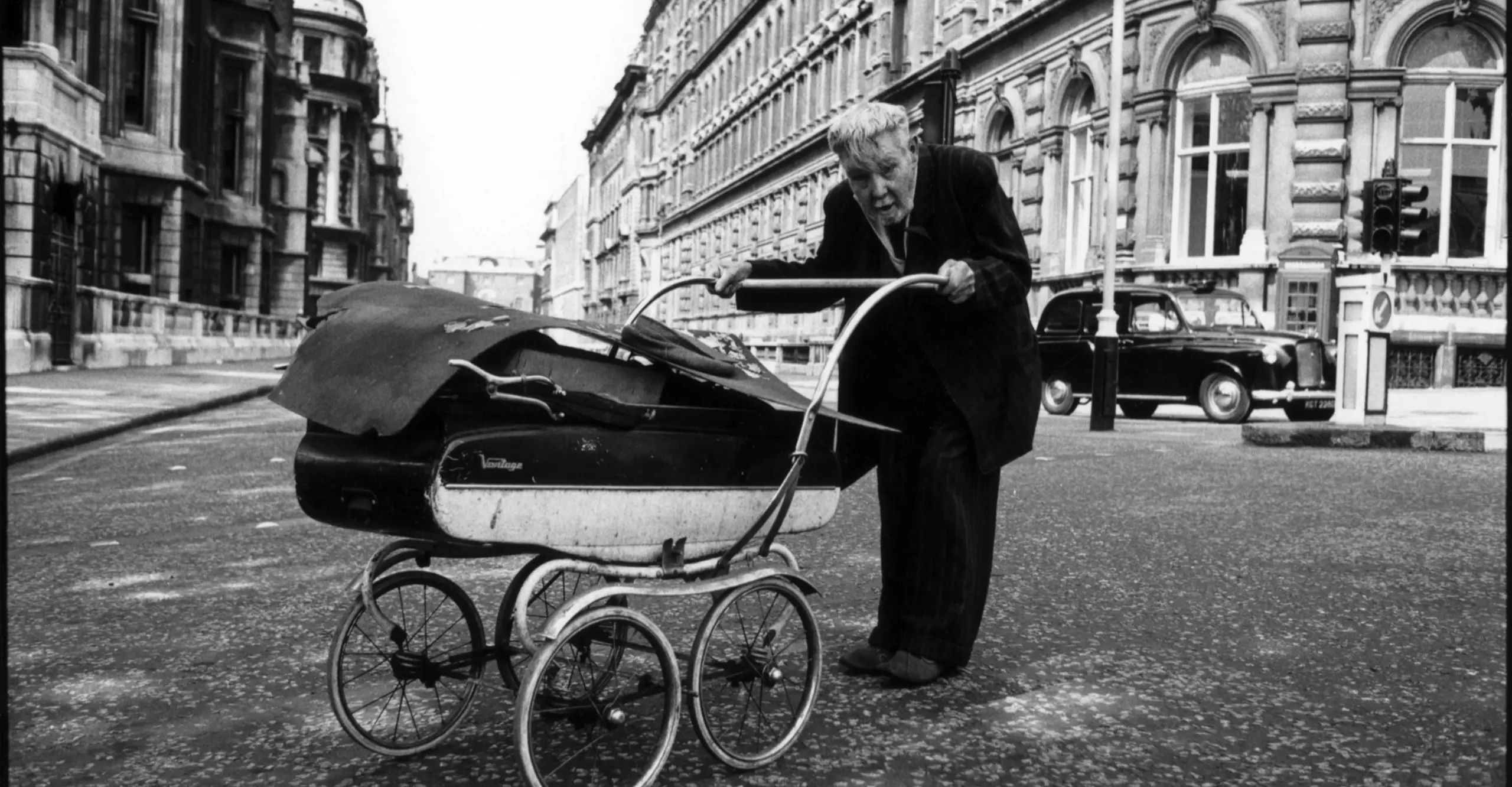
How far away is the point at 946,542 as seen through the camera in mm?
3732

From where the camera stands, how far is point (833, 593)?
516cm

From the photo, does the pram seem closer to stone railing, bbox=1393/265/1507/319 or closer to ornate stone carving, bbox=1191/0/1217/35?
stone railing, bbox=1393/265/1507/319

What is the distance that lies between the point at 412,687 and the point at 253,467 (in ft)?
21.8

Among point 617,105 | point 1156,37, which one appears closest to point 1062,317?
point 1156,37

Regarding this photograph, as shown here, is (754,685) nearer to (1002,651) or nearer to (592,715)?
(592,715)

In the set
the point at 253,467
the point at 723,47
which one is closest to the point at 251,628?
the point at 253,467

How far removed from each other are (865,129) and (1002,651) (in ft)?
5.77

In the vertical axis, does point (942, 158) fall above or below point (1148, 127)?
below

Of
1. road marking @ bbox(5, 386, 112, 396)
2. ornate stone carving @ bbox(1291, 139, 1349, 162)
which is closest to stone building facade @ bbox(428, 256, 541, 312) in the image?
ornate stone carving @ bbox(1291, 139, 1349, 162)

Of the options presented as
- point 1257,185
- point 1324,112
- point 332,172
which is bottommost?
point 1257,185

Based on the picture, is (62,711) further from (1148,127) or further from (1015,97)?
(1015,97)

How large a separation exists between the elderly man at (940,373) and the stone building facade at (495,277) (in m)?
172

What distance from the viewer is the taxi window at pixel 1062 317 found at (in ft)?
60.2

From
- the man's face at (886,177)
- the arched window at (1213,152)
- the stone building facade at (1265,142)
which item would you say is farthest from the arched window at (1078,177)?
the man's face at (886,177)
